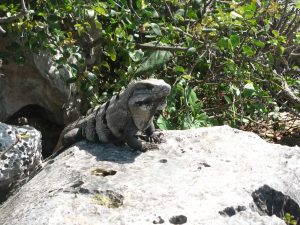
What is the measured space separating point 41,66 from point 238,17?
2259 millimetres

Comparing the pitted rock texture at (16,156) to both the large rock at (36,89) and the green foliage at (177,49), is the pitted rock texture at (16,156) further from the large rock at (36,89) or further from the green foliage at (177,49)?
the large rock at (36,89)

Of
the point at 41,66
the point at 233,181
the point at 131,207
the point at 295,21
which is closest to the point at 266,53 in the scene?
the point at 295,21

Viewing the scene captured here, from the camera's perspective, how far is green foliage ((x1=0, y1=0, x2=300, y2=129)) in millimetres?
5992

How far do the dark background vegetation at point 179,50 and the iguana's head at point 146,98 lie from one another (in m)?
1.30

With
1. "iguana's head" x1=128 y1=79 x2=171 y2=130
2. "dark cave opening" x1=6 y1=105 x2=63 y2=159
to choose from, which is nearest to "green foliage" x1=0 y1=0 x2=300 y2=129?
"dark cave opening" x1=6 y1=105 x2=63 y2=159

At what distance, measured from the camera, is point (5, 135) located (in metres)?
4.54

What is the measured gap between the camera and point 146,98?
446cm

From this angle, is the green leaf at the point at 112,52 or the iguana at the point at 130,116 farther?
the green leaf at the point at 112,52

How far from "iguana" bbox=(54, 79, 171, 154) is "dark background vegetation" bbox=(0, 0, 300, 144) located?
1178 mm

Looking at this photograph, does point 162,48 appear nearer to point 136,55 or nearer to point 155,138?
point 136,55

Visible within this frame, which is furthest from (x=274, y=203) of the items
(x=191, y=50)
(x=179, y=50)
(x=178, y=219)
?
(x=179, y=50)

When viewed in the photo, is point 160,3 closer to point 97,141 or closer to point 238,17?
point 238,17

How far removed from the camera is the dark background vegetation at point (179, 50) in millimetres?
5992

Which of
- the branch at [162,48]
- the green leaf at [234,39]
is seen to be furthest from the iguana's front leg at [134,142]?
the branch at [162,48]
